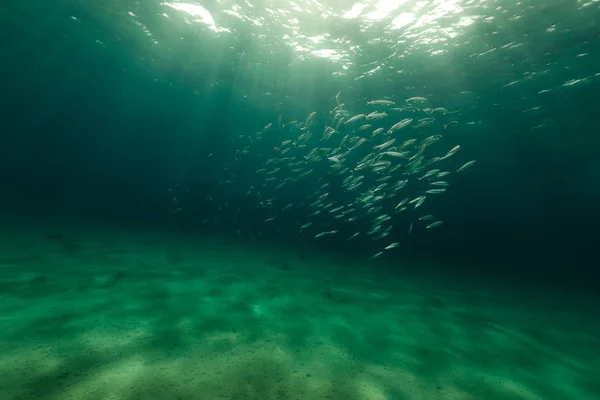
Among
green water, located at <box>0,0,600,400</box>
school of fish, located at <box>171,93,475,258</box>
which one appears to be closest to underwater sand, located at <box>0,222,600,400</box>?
green water, located at <box>0,0,600,400</box>

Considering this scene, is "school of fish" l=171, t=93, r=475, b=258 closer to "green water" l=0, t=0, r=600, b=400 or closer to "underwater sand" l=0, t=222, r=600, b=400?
"green water" l=0, t=0, r=600, b=400

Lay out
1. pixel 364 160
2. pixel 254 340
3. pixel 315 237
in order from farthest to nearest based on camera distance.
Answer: pixel 315 237 < pixel 364 160 < pixel 254 340

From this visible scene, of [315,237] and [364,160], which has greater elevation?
[364,160]

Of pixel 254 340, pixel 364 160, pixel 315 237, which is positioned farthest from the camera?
pixel 315 237

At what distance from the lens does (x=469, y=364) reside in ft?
18.2

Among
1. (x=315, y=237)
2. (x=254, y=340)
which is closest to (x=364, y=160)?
(x=254, y=340)

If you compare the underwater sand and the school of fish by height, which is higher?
the school of fish

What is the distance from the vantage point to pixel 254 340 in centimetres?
532

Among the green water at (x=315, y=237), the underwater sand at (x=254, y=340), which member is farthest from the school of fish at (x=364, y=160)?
the underwater sand at (x=254, y=340)

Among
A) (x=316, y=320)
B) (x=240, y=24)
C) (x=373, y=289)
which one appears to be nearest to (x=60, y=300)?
(x=316, y=320)

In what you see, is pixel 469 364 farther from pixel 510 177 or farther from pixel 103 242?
pixel 510 177

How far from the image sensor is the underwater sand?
396cm

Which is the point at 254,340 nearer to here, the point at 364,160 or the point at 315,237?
the point at 364,160

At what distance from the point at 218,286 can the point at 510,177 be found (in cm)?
5111
